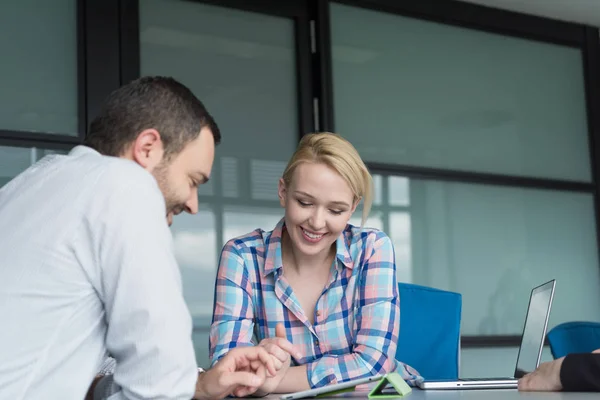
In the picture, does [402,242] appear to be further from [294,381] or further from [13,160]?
[294,381]

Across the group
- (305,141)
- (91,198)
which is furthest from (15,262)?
(305,141)

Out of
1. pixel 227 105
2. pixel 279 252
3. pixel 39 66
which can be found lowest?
pixel 279 252

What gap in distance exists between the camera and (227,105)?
173 inches

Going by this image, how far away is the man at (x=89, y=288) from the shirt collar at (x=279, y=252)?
1.10 meters

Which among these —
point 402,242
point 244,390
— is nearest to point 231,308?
point 244,390

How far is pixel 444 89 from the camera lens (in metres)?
5.12

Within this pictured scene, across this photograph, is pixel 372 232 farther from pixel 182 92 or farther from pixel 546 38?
pixel 546 38

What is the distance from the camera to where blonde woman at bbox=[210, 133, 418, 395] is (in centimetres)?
225

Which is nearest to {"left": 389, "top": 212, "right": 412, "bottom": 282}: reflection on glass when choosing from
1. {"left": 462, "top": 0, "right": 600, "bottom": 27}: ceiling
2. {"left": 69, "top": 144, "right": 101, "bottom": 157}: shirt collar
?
{"left": 462, "top": 0, "right": 600, "bottom": 27}: ceiling

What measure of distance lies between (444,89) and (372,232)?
2.87 m

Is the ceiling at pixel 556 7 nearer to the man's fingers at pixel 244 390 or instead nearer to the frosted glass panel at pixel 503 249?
the frosted glass panel at pixel 503 249

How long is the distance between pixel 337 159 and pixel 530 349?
0.89 m

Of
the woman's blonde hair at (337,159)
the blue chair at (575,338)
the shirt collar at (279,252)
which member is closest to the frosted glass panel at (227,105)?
the shirt collar at (279,252)

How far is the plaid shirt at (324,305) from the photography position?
7.20ft
